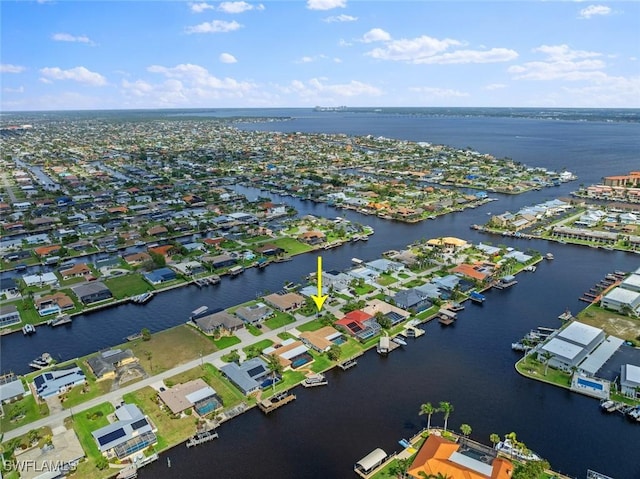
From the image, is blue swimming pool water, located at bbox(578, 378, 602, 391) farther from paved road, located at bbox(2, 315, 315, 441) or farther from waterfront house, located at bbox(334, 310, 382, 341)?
paved road, located at bbox(2, 315, 315, 441)

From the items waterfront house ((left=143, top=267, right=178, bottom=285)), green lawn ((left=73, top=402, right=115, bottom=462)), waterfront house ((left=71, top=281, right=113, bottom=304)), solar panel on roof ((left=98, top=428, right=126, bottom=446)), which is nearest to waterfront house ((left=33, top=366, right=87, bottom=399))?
green lawn ((left=73, top=402, right=115, bottom=462))

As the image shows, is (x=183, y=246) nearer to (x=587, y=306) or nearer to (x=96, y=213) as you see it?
(x=96, y=213)

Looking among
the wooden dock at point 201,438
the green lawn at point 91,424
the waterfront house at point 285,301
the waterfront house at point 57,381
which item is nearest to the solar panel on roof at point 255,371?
the wooden dock at point 201,438

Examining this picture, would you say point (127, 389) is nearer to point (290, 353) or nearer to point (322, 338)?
point (290, 353)

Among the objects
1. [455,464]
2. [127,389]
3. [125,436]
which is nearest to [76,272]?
[127,389]

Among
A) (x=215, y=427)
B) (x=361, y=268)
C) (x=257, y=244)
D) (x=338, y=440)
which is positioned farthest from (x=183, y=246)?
(x=338, y=440)

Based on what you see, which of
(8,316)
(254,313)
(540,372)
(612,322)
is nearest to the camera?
(540,372)
